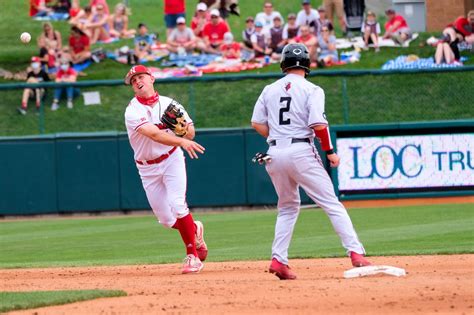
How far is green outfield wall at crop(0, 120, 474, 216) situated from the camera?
19.0 m

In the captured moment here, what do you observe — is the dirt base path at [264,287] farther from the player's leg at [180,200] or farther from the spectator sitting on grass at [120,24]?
the spectator sitting on grass at [120,24]

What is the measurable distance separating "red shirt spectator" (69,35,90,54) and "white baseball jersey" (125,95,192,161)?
13352 mm

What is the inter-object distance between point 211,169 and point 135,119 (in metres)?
9.50

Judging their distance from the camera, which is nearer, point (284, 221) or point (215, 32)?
point (284, 221)

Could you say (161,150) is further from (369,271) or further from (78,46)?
(78,46)

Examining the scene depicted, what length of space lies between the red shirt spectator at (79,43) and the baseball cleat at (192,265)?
1370 cm

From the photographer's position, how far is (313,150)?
884 centimetres

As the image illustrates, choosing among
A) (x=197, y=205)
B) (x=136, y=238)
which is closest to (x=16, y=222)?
(x=197, y=205)

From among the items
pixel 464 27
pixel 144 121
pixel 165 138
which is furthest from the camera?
pixel 464 27

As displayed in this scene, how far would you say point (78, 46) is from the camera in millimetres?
23328

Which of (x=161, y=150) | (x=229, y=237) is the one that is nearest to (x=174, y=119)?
(x=161, y=150)

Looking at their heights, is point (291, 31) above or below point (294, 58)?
above

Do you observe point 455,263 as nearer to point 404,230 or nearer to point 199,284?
point 199,284

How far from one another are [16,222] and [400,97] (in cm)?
726
